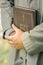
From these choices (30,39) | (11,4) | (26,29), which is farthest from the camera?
(11,4)

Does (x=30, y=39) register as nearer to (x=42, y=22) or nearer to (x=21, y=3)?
(x=42, y=22)

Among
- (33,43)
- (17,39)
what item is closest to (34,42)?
(33,43)

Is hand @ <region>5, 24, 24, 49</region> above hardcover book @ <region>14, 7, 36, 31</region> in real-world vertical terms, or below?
below

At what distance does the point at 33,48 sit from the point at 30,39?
0.05 metres

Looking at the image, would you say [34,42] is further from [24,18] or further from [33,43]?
[24,18]

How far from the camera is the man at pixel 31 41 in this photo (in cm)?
83

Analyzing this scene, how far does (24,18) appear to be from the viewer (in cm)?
97

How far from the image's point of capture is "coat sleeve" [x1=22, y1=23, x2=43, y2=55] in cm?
82

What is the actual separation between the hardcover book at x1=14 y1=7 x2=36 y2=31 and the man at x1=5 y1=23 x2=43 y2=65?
46mm

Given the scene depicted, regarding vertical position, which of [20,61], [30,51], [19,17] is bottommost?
[20,61]

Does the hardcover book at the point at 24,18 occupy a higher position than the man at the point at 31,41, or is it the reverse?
the hardcover book at the point at 24,18

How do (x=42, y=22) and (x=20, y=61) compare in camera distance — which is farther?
(x=20, y=61)

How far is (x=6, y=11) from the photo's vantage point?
1.13 metres

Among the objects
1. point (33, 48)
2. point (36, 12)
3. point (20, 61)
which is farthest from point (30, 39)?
point (20, 61)
